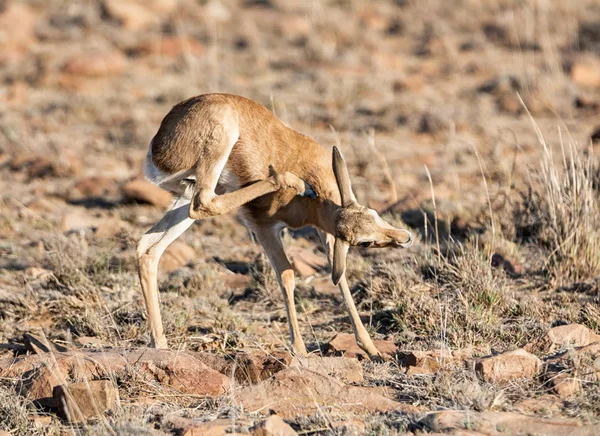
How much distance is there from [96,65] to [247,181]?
1093cm

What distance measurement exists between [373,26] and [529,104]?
6834 mm

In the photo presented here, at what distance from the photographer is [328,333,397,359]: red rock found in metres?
6.86

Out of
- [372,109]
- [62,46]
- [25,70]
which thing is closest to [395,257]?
[372,109]

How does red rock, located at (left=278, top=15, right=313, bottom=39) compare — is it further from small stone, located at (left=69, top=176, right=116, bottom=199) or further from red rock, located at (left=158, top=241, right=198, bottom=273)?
red rock, located at (left=158, top=241, right=198, bottom=273)

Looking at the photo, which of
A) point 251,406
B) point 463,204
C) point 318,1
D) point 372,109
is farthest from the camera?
point 318,1

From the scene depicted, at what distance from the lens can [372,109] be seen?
49.6 feet

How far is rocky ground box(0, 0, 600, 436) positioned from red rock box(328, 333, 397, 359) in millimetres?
24

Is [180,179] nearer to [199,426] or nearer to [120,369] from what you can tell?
[120,369]

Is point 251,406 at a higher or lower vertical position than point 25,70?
lower

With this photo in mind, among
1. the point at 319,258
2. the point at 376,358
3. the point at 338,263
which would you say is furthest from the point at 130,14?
the point at 376,358

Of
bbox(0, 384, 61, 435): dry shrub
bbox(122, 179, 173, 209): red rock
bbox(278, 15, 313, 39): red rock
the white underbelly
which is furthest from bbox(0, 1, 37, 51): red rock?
bbox(0, 384, 61, 435): dry shrub

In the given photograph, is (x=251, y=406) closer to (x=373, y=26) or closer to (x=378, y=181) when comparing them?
(x=378, y=181)

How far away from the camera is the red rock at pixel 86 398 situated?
214 inches

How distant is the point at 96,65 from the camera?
56.5 ft
